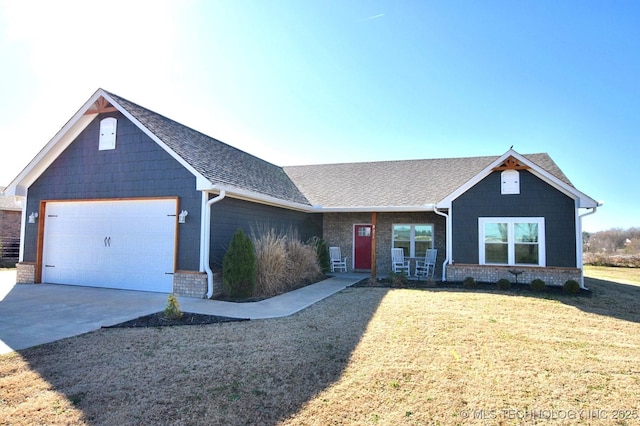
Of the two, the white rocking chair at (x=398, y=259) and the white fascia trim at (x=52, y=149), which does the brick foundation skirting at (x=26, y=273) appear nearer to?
the white fascia trim at (x=52, y=149)

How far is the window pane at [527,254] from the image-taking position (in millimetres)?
11297

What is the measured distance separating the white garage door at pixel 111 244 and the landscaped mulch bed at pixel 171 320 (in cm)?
270

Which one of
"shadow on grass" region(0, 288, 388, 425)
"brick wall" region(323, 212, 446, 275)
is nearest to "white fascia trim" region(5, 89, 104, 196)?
"shadow on grass" region(0, 288, 388, 425)

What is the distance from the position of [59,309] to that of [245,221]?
190 inches

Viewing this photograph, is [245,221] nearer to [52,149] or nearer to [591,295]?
[52,149]

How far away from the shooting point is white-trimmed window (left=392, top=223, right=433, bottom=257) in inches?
573

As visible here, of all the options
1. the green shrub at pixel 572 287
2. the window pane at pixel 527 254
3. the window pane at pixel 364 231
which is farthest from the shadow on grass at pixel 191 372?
the window pane at pixel 364 231

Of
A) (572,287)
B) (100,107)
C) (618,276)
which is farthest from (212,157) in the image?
(618,276)

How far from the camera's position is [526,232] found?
11.4m

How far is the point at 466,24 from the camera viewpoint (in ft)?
34.0

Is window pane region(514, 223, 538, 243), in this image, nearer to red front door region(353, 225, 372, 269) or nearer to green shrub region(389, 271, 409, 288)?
green shrub region(389, 271, 409, 288)

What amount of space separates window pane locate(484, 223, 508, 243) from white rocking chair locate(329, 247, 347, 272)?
5748 mm

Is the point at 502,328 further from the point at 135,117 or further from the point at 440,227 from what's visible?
the point at 135,117

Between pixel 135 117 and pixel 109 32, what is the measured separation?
7.21ft
